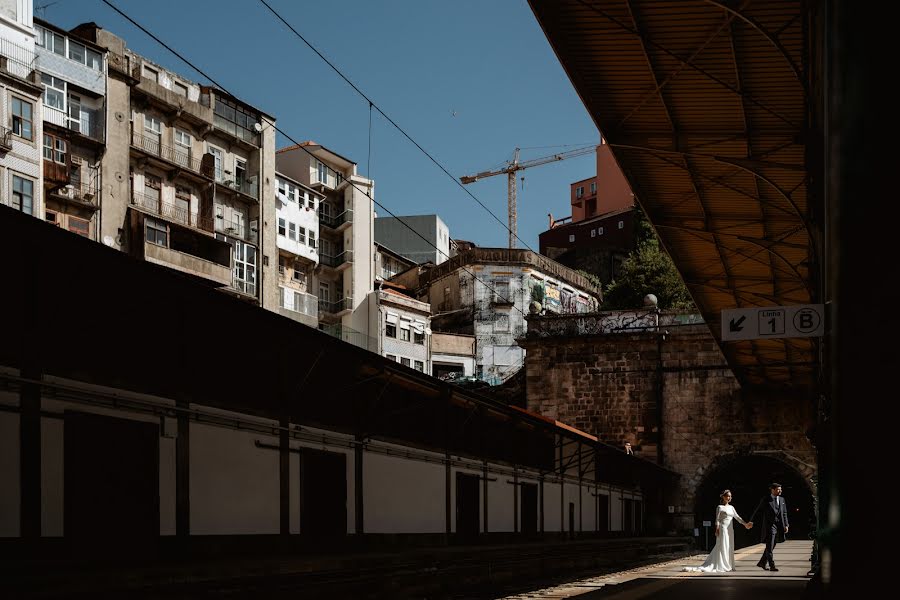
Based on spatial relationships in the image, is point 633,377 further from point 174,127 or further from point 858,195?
point 858,195

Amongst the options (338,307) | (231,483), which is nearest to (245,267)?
(338,307)

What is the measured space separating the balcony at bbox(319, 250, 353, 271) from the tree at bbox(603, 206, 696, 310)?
1561 cm

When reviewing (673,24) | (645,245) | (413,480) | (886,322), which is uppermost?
(645,245)

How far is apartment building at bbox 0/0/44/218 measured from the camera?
3247 centimetres

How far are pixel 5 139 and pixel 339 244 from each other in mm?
29664

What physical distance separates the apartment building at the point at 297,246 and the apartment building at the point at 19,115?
19.1 m

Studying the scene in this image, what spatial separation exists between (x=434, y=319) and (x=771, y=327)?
53.3m

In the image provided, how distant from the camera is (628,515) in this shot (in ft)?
133

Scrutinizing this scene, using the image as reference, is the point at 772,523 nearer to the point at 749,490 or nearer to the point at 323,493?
the point at 323,493

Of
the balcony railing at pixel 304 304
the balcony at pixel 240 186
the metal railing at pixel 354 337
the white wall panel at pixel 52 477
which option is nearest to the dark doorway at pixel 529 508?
the white wall panel at pixel 52 477

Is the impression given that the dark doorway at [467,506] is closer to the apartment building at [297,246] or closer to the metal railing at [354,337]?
the apartment building at [297,246]

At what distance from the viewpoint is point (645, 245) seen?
66.1m

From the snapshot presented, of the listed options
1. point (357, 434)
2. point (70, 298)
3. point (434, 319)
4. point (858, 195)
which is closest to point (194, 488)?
point (70, 298)

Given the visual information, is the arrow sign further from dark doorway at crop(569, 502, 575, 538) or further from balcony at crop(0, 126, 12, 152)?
balcony at crop(0, 126, 12, 152)
